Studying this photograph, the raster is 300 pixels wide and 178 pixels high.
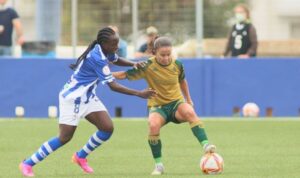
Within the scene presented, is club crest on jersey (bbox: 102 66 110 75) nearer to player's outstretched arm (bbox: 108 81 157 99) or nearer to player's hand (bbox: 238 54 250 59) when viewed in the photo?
player's outstretched arm (bbox: 108 81 157 99)

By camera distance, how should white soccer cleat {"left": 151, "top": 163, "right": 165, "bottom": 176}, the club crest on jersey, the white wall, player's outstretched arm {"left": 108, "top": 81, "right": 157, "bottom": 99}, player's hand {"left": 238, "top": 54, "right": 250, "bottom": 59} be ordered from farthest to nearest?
1. the white wall
2. player's hand {"left": 238, "top": 54, "right": 250, "bottom": 59}
3. white soccer cleat {"left": 151, "top": 163, "right": 165, "bottom": 176}
4. the club crest on jersey
5. player's outstretched arm {"left": 108, "top": 81, "right": 157, "bottom": 99}

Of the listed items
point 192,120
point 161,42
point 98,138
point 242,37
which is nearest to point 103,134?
point 98,138

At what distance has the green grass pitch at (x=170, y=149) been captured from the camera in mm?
12461

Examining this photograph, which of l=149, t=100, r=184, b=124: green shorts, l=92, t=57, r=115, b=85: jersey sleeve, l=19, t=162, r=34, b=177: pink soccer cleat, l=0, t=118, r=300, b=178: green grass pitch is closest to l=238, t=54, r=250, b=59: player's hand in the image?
l=0, t=118, r=300, b=178: green grass pitch

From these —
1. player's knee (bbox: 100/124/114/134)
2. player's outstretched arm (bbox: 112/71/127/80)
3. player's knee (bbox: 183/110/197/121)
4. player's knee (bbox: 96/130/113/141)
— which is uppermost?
player's outstretched arm (bbox: 112/71/127/80)

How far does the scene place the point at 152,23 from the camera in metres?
22.9

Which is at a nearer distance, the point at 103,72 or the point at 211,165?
the point at 103,72

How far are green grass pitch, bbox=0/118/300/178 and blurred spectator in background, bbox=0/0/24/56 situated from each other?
1.97 m

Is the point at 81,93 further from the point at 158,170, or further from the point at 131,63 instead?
the point at 158,170

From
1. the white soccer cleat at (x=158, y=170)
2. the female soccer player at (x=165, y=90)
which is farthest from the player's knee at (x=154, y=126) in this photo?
the white soccer cleat at (x=158, y=170)

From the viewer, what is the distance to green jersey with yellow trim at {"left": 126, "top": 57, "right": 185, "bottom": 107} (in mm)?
12562

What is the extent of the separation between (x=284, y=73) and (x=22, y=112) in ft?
18.3

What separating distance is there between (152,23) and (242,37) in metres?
2.13

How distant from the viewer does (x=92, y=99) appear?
1221 cm
